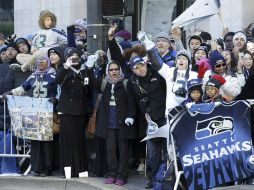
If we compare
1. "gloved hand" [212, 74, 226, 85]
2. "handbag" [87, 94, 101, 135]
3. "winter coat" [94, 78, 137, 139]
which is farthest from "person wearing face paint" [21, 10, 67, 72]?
"gloved hand" [212, 74, 226, 85]

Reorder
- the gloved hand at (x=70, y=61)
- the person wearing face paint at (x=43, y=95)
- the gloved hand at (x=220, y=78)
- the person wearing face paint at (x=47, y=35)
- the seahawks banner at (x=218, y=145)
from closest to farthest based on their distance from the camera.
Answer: the seahawks banner at (x=218, y=145)
the gloved hand at (x=220, y=78)
the gloved hand at (x=70, y=61)
the person wearing face paint at (x=43, y=95)
the person wearing face paint at (x=47, y=35)

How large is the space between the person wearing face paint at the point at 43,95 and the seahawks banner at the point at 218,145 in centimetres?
270

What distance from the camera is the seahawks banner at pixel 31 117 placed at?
13805mm

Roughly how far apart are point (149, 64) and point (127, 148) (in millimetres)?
1317

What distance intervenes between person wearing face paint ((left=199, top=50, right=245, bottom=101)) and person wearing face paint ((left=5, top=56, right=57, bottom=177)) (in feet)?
8.65

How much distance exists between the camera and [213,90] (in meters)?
12.2

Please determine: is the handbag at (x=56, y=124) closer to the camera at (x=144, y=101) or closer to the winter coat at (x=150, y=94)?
the winter coat at (x=150, y=94)

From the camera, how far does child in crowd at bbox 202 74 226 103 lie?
12.2 m

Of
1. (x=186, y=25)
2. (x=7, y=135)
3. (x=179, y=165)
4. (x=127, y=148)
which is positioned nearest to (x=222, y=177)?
(x=179, y=165)

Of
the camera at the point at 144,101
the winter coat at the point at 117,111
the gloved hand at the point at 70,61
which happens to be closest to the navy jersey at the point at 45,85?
the gloved hand at the point at 70,61

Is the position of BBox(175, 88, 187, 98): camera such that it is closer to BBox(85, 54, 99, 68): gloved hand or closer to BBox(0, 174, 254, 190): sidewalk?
BBox(0, 174, 254, 190): sidewalk

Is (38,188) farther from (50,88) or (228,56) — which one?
(228,56)

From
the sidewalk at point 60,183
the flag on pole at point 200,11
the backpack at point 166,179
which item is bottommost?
the sidewalk at point 60,183

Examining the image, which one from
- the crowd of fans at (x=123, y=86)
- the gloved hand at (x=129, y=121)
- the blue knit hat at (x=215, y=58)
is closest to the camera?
the crowd of fans at (x=123, y=86)
